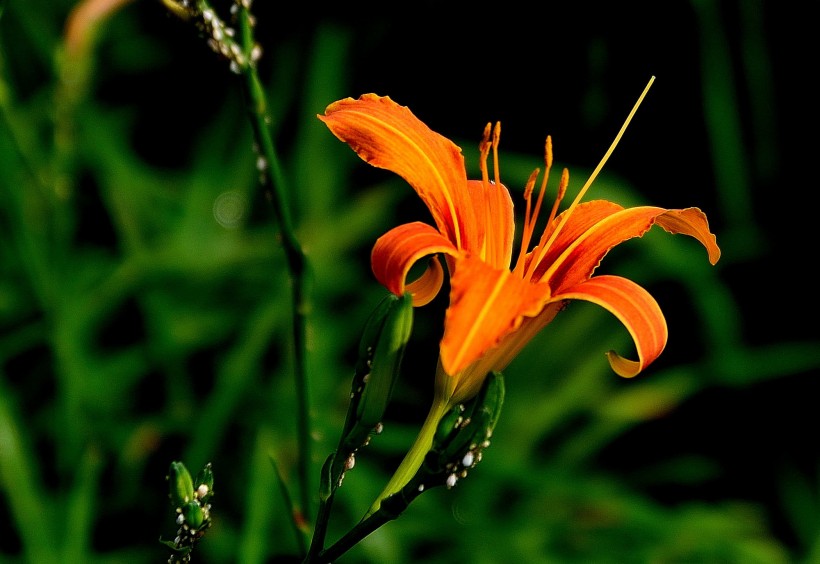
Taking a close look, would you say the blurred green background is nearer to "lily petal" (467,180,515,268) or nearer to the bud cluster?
the bud cluster

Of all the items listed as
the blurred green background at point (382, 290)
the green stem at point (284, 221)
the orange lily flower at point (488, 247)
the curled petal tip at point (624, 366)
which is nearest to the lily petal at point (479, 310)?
the orange lily flower at point (488, 247)

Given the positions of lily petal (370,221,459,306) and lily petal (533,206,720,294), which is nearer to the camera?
lily petal (370,221,459,306)

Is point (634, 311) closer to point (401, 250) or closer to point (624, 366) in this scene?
point (624, 366)

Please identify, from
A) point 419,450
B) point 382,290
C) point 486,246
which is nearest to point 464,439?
point 419,450

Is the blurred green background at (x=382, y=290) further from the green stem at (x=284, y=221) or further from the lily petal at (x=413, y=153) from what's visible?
the lily petal at (x=413, y=153)

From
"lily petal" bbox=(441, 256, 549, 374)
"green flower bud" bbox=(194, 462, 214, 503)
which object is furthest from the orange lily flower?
"green flower bud" bbox=(194, 462, 214, 503)

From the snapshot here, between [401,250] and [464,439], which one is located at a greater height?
[401,250]
